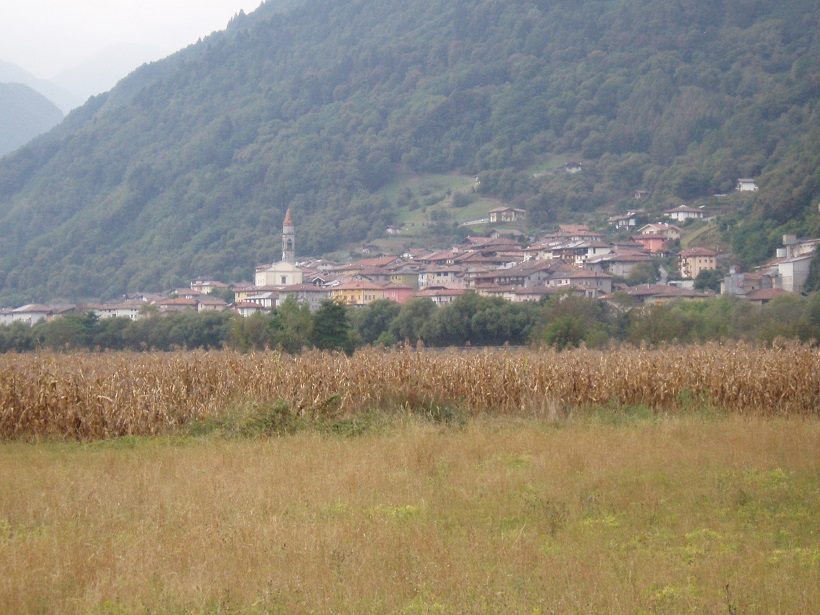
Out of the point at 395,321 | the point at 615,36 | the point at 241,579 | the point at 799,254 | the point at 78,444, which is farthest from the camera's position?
the point at 615,36

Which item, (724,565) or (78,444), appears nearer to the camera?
(724,565)

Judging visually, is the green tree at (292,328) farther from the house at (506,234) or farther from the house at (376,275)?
the house at (506,234)

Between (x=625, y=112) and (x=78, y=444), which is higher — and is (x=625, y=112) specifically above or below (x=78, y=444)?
above

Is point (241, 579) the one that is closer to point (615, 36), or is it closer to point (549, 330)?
point (549, 330)

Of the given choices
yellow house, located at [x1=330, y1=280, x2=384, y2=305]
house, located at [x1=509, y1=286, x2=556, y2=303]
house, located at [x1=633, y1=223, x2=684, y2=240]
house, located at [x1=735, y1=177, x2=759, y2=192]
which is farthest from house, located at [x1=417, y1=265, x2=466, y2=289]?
house, located at [x1=735, y1=177, x2=759, y2=192]

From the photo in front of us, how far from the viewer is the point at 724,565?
27.2 feet

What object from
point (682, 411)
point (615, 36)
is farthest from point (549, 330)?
point (615, 36)

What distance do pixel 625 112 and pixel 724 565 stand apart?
495 ft

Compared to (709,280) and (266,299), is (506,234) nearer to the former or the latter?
(266,299)

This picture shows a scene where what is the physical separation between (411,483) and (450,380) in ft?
26.7

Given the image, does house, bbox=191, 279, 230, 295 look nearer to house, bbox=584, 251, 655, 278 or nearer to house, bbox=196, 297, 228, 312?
house, bbox=196, 297, 228, 312

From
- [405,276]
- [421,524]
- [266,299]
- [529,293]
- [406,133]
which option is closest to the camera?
[421,524]

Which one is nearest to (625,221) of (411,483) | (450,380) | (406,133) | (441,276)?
(441,276)

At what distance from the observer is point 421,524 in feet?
31.8
